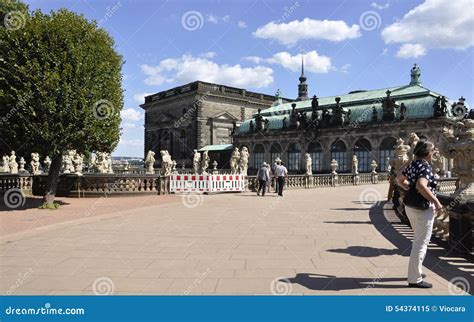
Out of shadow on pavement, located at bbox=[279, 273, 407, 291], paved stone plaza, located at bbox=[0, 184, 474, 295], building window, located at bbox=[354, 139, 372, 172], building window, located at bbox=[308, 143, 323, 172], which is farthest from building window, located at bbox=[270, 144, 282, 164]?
shadow on pavement, located at bbox=[279, 273, 407, 291]

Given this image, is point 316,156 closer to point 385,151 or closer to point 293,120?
point 293,120

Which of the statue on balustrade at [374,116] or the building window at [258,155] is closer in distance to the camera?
the statue on balustrade at [374,116]

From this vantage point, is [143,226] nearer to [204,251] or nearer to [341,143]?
[204,251]

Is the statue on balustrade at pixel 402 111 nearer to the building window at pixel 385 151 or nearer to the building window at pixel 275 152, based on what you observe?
the building window at pixel 385 151

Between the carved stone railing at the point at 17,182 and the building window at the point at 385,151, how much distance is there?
3456 cm

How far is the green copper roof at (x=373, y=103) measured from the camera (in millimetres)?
39812

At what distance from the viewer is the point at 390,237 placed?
7961mm

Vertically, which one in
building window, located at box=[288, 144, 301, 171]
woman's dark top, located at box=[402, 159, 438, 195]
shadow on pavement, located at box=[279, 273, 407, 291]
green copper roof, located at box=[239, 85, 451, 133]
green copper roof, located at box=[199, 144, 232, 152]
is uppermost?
green copper roof, located at box=[239, 85, 451, 133]

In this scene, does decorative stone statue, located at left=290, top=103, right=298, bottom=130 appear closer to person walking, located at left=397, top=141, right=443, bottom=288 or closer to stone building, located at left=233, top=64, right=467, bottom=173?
stone building, located at left=233, top=64, right=467, bottom=173

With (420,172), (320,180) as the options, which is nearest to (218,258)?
(420,172)

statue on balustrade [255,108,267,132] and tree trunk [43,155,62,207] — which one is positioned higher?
statue on balustrade [255,108,267,132]

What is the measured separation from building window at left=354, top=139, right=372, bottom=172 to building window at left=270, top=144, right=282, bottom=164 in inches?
457

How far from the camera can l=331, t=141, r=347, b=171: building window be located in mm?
45062

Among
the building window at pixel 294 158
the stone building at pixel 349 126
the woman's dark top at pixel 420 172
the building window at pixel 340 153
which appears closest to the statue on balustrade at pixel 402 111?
the stone building at pixel 349 126
